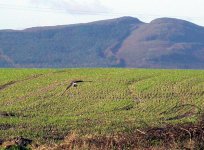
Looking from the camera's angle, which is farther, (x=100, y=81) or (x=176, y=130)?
(x=100, y=81)

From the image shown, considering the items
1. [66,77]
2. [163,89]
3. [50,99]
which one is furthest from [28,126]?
[66,77]

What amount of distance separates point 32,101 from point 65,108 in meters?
2.85

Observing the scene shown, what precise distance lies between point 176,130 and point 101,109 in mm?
16158

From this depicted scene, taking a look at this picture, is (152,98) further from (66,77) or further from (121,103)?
(66,77)

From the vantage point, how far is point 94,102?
34.1 metres

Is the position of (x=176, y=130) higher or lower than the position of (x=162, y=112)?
higher

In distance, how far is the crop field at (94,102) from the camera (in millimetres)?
26656

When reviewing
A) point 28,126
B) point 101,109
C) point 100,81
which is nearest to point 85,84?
point 100,81

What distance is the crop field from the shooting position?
26.7 metres

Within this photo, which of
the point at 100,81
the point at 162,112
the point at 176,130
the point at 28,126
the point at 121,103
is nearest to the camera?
the point at 176,130

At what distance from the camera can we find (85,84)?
3906 centimetres

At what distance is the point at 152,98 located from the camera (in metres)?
34.8

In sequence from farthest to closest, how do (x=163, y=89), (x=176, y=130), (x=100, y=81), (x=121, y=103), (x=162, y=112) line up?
(x=100, y=81) < (x=163, y=89) < (x=121, y=103) < (x=162, y=112) < (x=176, y=130)

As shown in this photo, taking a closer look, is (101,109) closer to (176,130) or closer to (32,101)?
(32,101)
